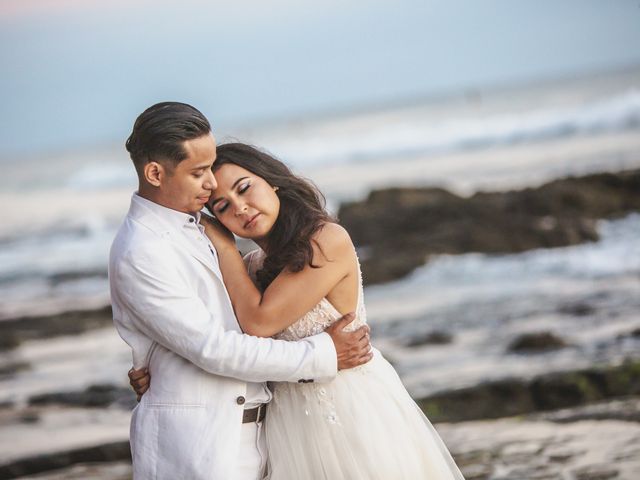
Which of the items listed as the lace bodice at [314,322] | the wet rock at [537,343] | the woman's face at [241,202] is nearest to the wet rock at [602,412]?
the wet rock at [537,343]

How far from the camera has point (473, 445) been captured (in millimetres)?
6129

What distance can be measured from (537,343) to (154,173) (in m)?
6.32

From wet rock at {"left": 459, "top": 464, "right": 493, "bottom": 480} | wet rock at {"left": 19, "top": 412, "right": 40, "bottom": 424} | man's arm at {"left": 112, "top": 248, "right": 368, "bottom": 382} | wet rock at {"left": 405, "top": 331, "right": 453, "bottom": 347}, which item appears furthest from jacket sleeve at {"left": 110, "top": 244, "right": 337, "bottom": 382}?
wet rock at {"left": 405, "top": 331, "right": 453, "bottom": 347}

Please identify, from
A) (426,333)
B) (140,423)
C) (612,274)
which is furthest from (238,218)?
(612,274)

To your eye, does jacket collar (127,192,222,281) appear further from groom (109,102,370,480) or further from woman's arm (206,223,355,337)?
woman's arm (206,223,355,337)

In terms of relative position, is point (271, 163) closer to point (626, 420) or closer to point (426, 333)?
point (626, 420)

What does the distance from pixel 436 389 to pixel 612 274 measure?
538 centimetres

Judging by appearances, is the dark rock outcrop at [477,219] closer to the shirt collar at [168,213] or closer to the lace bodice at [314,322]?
the lace bodice at [314,322]

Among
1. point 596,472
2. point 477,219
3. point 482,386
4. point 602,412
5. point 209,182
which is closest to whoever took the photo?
point 209,182

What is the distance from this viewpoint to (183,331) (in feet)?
10.3

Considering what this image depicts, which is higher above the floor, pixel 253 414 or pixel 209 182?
pixel 209 182

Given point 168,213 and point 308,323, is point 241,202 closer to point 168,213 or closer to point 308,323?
point 168,213

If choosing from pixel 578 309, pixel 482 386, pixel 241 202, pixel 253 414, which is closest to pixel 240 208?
pixel 241 202

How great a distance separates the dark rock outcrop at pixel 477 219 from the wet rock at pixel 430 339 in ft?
12.2
